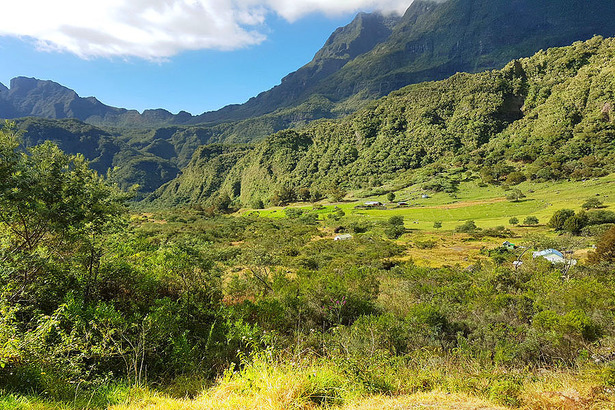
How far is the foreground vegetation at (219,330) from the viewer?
11.8ft

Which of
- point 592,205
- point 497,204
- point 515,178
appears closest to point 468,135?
point 515,178

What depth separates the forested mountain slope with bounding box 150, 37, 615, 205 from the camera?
75312 millimetres

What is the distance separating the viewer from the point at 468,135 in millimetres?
102125

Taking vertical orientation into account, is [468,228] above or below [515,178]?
below

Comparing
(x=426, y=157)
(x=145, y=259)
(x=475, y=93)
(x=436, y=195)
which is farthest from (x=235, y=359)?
(x=475, y=93)

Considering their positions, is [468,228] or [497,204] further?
[497,204]

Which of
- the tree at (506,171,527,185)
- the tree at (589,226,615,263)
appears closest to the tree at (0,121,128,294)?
the tree at (589,226,615,263)

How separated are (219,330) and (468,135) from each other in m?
118

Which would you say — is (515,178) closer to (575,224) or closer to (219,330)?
(575,224)

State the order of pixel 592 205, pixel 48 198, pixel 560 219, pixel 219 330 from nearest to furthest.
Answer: pixel 219 330 → pixel 48 198 → pixel 560 219 → pixel 592 205

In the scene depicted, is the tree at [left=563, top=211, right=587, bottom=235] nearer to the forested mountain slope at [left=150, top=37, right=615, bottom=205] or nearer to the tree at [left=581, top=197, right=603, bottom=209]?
the tree at [left=581, top=197, right=603, bottom=209]

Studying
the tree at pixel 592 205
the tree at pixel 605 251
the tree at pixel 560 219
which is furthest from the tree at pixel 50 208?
the tree at pixel 592 205

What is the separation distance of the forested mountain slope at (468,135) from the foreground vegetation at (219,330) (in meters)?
72.3

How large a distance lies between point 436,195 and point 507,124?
193 feet
